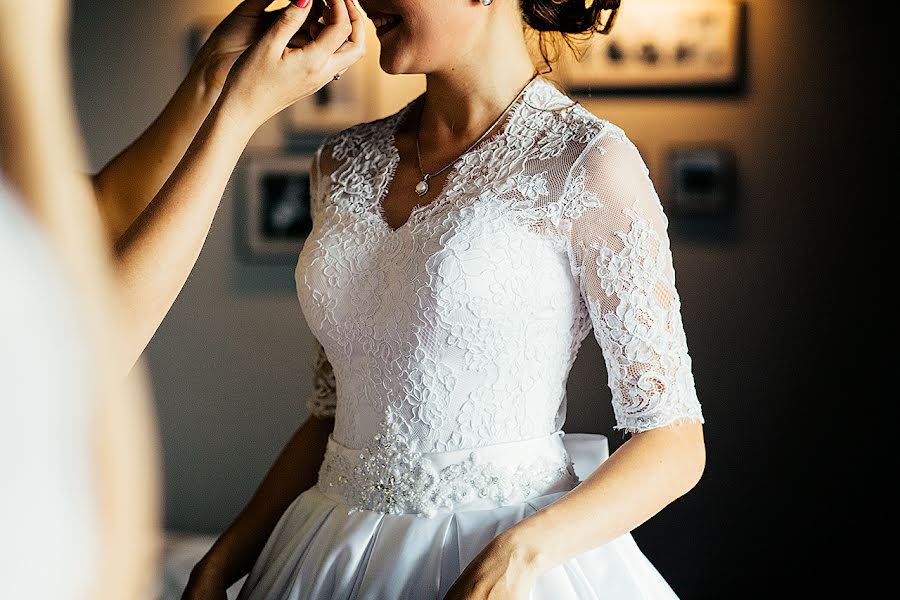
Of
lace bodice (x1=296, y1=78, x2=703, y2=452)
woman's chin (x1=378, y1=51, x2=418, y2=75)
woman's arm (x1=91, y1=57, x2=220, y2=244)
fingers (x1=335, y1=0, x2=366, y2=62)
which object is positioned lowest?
lace bodice (x1=296, y1=78, x2=703, y2=452)

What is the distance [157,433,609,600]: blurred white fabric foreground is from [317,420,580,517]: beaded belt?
0.11m

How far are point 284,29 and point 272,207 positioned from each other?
2333 mm

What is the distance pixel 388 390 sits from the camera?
3.79 feet

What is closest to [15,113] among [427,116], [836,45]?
[427,116]

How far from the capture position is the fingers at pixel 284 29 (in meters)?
0.84

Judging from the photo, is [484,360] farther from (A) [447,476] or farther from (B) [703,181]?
(B) [703,181]

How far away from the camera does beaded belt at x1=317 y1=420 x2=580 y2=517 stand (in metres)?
1.12

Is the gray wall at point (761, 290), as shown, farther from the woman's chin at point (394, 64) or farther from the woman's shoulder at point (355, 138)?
the woman's chin at point (394, 64)

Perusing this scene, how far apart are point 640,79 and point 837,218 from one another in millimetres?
719

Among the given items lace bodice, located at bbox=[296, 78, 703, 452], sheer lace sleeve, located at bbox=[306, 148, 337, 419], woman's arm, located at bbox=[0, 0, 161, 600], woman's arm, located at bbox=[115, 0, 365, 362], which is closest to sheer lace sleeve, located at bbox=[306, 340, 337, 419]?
sheer lace sleeve, located at bbox=[306, 148, 337, 419]

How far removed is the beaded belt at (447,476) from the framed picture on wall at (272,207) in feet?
6.68

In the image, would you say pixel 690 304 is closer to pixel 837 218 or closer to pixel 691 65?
pixel 837 218

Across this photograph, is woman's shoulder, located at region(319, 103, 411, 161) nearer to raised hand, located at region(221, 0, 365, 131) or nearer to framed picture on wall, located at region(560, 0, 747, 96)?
raised hand, located at region(221, 0, 365, 131)

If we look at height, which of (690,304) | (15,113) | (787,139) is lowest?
(690,304)
